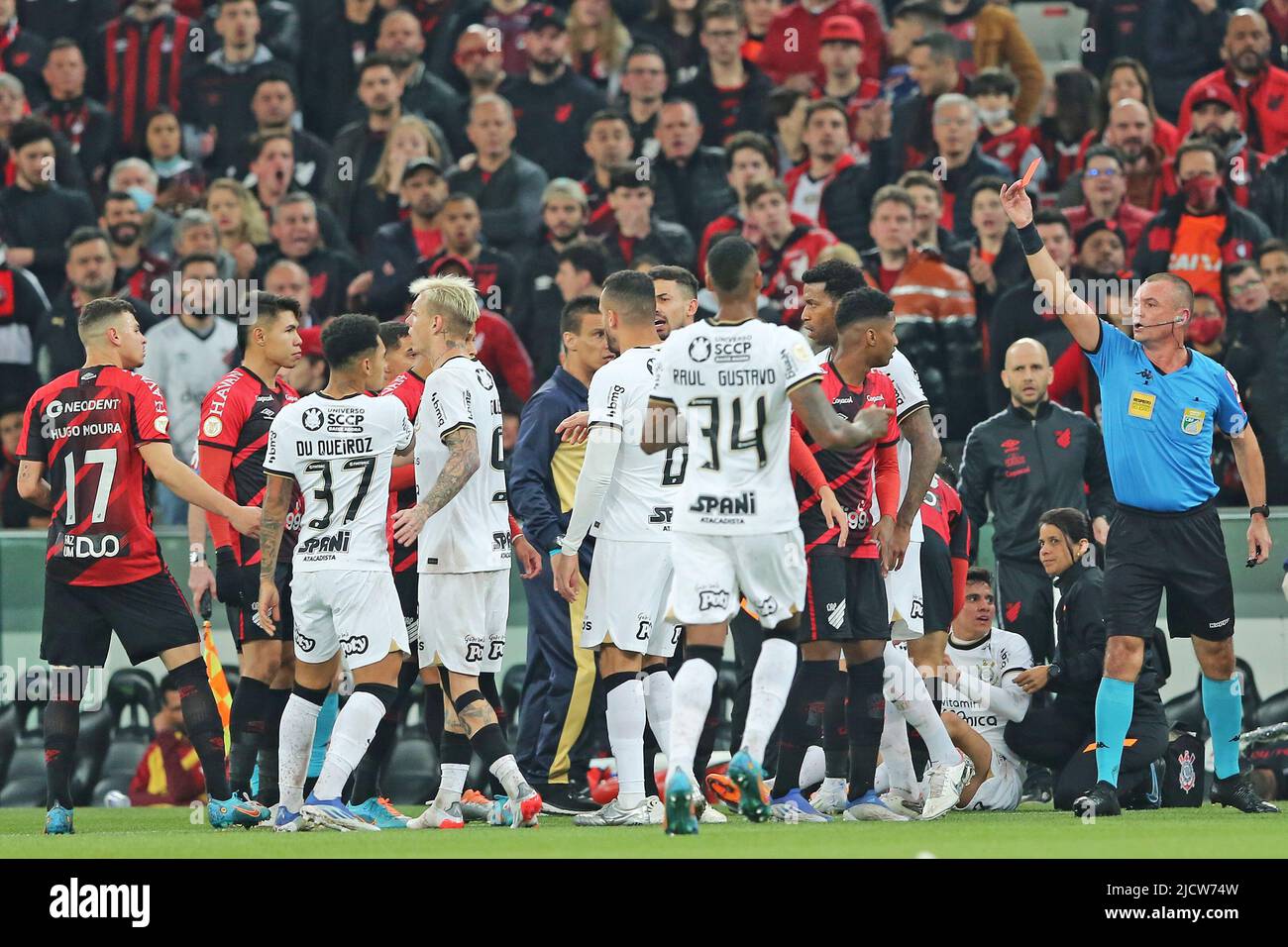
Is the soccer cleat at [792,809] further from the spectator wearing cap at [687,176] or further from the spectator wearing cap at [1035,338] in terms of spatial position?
the spectator wearing cap at [687,176]

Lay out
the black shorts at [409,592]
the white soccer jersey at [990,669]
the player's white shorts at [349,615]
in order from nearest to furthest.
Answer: the player's white shorts at [349,615] → the black shorts at [409,592] → the white soccer jersey at [990,669]

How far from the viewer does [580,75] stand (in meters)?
17.9

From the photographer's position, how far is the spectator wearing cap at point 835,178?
51.0 feet

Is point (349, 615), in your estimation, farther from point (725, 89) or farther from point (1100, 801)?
point (725, 89)

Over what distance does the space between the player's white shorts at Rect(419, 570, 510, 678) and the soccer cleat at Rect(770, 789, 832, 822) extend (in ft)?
5.19

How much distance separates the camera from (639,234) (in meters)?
15.3

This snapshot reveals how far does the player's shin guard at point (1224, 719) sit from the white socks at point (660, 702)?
2863mm

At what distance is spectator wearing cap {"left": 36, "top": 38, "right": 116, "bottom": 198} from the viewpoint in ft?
58.9

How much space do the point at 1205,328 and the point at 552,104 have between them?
6447 millimetres

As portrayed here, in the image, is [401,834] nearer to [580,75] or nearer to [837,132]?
[837,132]

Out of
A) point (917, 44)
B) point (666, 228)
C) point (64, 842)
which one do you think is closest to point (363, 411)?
point (64, 842)

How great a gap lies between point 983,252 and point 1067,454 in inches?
94.7

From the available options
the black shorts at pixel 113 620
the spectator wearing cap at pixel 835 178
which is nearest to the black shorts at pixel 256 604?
the black shorts at pixel 113 620

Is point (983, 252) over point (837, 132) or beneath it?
beneath
